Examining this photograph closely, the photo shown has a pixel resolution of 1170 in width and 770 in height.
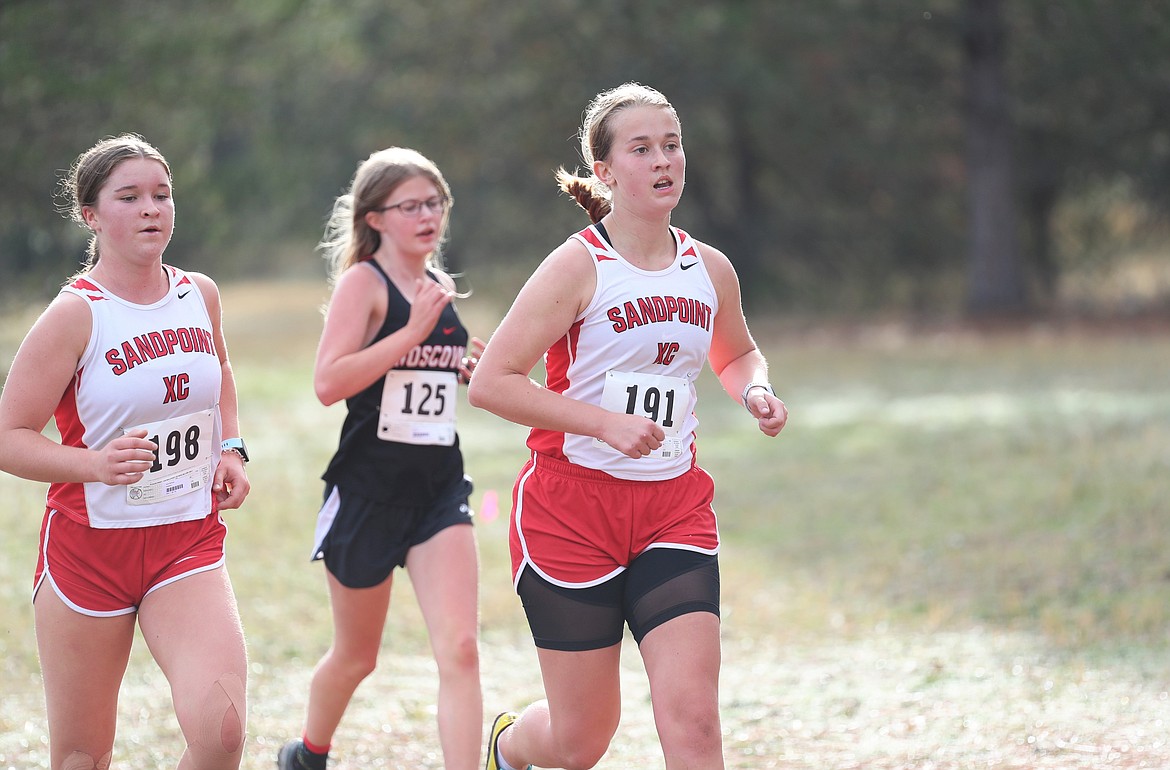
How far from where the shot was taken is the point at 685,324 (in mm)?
3809

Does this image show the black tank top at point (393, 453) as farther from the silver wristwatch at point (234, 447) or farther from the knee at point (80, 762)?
the knee at point (80, 762)

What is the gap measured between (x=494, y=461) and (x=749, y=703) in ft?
23.4

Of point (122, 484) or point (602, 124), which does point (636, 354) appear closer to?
point (602, 124)

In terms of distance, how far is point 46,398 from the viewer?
3633 millimetres

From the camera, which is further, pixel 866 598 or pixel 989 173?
pixel 989 173

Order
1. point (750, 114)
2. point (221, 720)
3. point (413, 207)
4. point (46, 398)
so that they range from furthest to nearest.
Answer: point (750, 114), point (413, 207), point (46, 398), point (221, 720)

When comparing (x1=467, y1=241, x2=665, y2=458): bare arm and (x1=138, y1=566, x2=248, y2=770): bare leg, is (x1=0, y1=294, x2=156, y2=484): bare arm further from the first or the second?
(x1=467, y1=241, x2=665, y2=458): bare arm

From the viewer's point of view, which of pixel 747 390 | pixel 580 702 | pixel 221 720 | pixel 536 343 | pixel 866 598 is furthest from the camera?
pixel 866 598

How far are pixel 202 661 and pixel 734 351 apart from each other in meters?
1.69

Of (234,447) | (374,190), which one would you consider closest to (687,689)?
(234,447)

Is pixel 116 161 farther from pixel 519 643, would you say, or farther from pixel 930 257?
pixel 930 257

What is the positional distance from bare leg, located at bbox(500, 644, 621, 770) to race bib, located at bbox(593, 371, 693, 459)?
57 centimetres

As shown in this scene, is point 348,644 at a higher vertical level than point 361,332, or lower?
lower

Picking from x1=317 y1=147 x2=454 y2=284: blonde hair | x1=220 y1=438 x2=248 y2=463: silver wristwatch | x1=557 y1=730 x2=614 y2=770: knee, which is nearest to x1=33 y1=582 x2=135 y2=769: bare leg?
x1=220 y1=438 x2=248 y2=463: silver wristwatch
